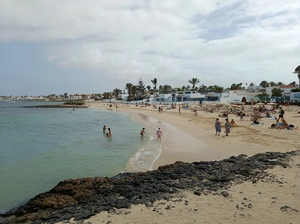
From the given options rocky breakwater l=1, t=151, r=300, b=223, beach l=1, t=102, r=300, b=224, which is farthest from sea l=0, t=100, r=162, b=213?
beach l=1, t=102, r=300, b=224

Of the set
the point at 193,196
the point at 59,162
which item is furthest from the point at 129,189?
the point at 59,162

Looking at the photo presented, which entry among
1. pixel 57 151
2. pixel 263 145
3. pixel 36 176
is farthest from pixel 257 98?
pixel 36 176

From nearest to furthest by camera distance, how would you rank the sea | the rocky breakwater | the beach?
the beach
the rocky breakwater
the sea

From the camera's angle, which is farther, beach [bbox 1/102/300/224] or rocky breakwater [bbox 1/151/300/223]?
rocky breakwater [bbox 1/151/300/223]

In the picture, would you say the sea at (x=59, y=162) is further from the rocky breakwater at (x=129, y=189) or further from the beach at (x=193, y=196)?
the beach at (x=193, y=196)

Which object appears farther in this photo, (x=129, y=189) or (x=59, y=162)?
(x=59, y=162)

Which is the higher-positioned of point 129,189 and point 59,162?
point 129,189

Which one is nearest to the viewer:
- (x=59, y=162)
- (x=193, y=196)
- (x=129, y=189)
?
(x=193, y=196)

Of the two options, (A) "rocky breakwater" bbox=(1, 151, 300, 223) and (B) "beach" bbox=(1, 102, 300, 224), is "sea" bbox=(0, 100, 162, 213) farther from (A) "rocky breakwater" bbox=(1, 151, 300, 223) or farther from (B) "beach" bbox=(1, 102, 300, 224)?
(B) "beach" bbox=(1, 102, 300, 224)

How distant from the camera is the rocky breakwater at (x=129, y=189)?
645 centimetres

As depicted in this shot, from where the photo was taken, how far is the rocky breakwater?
645 centimetres

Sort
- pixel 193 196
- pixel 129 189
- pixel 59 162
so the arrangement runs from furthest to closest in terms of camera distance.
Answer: pixel 59 162 < pixel 129 189 < pixel 193 196

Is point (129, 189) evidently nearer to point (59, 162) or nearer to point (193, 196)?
point (193, 196)

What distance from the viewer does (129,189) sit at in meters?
7.47
